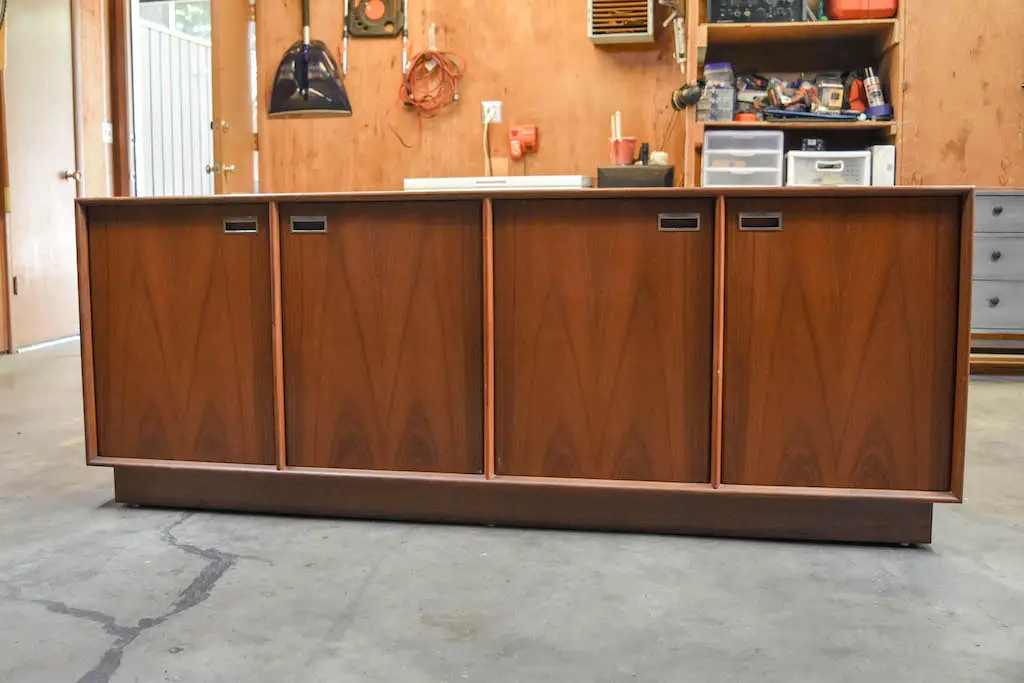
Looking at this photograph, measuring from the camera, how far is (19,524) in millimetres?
2479

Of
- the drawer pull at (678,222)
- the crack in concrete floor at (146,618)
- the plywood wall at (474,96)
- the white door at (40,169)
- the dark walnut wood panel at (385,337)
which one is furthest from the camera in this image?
the white door at (40,169)

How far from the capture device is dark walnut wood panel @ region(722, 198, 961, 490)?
2203 millimetres

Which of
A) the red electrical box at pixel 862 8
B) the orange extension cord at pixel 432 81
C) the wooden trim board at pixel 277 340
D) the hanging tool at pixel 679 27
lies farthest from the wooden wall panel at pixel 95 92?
the red electrical box at pixel 862 8

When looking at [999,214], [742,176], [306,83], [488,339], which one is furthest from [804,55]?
[488,339]

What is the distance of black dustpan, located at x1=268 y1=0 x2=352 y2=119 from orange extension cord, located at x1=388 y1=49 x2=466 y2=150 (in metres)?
0.36

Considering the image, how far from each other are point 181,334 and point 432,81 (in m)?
2.80

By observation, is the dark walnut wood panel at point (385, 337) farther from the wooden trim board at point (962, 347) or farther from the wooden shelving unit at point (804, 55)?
the wooden shelving unit at point (804, 55)

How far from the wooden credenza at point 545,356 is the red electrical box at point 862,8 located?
275 centimetres

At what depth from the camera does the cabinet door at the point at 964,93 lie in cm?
485

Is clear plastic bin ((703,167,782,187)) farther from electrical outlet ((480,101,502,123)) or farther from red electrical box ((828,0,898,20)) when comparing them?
electrical outlet ((480,101,502,123))

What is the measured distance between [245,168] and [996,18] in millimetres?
3945

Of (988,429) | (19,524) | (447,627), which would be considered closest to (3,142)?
(19,524)

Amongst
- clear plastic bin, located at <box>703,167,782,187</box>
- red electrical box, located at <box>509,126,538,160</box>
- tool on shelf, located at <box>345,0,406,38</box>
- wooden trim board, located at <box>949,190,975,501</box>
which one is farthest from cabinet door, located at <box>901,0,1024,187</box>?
wooden trim board, located at <box>949,190,975,501</box>

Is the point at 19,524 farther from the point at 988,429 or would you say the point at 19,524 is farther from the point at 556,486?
the point at 988,429
